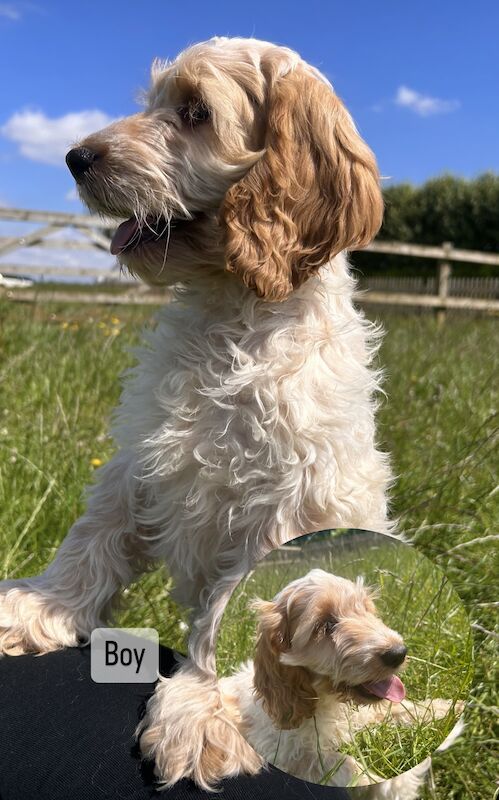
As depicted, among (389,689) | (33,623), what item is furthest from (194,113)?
(389,689)

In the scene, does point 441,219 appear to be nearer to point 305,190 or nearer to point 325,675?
point 305,190

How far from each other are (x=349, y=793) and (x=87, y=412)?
3025mm

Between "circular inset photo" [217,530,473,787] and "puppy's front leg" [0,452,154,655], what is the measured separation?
1.70 feet

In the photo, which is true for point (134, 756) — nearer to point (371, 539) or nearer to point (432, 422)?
point (371, 539)

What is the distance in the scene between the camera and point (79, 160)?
6.50 feet

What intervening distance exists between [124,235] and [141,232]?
2.2 inches

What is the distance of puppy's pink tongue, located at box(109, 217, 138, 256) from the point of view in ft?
6.66

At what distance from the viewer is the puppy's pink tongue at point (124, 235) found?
6.66 ft

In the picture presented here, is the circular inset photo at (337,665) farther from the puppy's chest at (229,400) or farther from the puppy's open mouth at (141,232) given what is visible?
the puppy's open mouth at (141,232)

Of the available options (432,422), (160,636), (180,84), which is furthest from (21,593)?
(432,422)

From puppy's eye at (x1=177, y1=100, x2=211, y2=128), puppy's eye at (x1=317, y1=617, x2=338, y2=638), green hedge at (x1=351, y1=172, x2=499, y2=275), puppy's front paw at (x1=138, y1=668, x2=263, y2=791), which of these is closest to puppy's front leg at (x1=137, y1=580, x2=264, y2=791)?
puppy's front paw at (x1=138, y1=668, x2=263, y2=791)

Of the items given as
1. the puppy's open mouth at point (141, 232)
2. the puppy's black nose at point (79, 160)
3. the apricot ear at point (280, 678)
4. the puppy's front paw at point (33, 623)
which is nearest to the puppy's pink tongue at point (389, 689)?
the apricot ear at point (280, 678)

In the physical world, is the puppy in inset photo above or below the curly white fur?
below

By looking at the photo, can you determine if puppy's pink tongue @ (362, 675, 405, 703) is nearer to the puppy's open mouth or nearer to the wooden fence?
the puppy's open mouth
